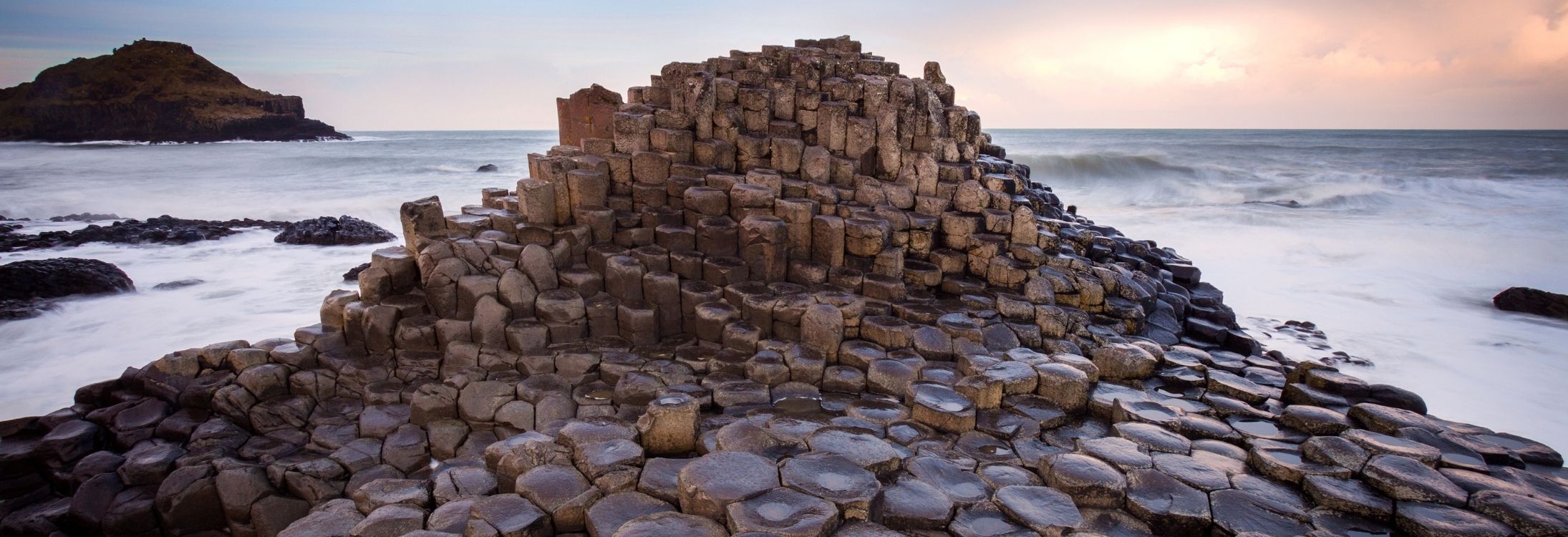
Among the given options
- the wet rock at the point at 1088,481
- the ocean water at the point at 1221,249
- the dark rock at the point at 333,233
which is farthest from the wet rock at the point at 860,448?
the dark rock at the point at 333,233

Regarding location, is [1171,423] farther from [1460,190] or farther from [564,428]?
[1460,190]

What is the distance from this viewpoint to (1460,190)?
27.2m

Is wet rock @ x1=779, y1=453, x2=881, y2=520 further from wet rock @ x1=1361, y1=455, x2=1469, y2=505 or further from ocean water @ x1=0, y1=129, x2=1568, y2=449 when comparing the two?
ocean water @ x1=0, y1=129, x2=1568, y2=449

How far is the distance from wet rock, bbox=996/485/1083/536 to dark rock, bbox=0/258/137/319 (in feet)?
46.4

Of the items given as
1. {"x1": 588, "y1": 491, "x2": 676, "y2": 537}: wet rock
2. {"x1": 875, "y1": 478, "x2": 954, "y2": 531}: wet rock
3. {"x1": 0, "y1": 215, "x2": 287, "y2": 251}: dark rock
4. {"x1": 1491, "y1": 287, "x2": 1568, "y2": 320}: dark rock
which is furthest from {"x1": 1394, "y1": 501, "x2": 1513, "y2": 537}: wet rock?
{"x1": 0, "y1": 215, "x2": 287, "y2": 251}: dark rock

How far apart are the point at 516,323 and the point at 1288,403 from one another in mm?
7520

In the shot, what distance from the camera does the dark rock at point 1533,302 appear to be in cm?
1093

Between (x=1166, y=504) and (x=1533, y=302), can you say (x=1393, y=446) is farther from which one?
(x=1533, y=302)

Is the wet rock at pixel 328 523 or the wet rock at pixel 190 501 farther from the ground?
the wet rock at pixel 328 523

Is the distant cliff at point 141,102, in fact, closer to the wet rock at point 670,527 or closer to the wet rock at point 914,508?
the wet rock at point 670,527

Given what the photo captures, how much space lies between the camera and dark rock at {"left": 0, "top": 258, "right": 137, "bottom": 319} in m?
10.2

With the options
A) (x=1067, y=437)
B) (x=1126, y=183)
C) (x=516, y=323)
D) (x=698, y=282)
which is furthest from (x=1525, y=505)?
(x=1126, y=183)

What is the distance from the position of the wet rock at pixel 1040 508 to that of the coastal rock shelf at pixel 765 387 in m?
0.02

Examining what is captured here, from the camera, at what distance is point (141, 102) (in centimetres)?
5159
